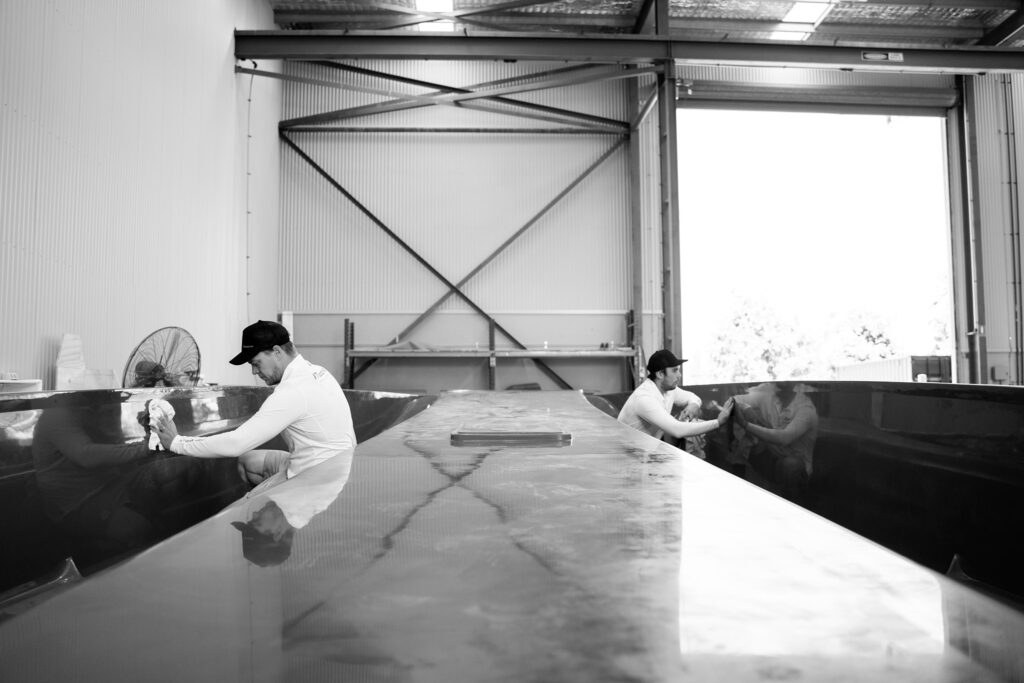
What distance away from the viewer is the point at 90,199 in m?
4.48

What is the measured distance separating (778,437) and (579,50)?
5.24 metres

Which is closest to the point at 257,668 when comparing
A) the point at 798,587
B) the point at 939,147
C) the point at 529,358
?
the point at 798,587

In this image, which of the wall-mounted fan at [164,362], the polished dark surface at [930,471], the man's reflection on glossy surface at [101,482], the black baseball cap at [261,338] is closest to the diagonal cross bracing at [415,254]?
the wall-mounted fan at [164,362]

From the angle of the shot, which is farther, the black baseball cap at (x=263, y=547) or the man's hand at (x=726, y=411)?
the man's hand at (x=726, y=411)

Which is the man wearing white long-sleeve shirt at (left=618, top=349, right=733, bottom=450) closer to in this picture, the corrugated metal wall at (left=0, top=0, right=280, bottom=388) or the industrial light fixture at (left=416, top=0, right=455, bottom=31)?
the corrugated metal wall at (left=0, top=0, right=280, bottom=388)

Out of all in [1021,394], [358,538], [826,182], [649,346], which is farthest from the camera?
[826,182]

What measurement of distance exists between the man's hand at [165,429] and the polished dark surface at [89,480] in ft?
0.27

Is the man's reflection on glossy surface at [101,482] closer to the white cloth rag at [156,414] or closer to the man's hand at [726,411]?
the white cloth rag at [156,414]

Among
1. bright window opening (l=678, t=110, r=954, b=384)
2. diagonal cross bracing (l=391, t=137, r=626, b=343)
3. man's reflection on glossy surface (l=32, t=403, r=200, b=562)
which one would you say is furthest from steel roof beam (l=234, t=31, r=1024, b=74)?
bright window opening (l=678, t=110, r=954, b=384)

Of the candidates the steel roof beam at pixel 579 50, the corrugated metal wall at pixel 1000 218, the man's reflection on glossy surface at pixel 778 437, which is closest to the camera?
the man's reflection on glossy surface at pixel 778 437

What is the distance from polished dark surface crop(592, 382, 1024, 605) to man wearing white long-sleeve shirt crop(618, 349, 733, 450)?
0.61 meters

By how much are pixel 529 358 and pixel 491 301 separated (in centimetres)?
91

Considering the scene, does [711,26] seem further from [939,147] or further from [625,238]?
[939,147]

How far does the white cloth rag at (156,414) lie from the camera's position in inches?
111
